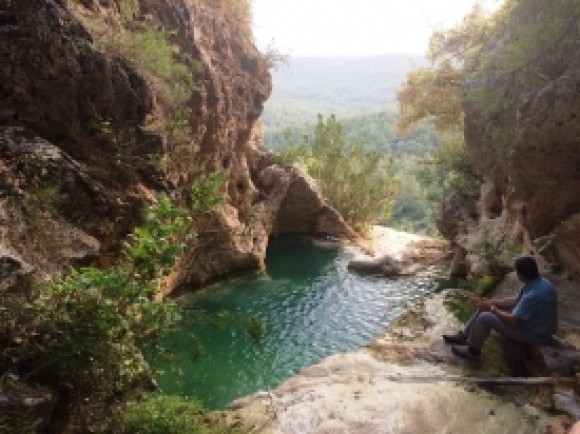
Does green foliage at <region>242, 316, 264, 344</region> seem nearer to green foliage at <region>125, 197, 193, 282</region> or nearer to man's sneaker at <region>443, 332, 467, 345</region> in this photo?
green foliage at <region>125, 197, 193, 282</region>

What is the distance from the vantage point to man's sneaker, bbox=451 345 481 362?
8289 millimetres

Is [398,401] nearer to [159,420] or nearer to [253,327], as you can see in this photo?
[253,327]

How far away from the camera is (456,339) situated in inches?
346

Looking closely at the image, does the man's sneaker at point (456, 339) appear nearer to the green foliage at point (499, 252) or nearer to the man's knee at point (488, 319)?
the man's knee at point (488, 319)

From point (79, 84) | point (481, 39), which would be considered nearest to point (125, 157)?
point (79, 84)

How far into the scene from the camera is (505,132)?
38.0 ft

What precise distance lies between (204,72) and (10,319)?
12.4m

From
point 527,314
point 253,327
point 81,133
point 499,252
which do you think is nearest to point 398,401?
point 527,314

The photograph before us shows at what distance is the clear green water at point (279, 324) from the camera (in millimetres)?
10672

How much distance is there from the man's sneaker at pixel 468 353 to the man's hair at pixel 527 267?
5.03 ft

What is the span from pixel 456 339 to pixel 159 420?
528 cm

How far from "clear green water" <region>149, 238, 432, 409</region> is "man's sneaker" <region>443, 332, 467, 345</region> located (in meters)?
3.80

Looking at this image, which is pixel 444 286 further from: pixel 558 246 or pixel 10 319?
pixel 10 319

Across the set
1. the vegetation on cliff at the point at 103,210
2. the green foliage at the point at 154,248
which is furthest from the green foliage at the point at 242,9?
the green foliage at the point at 154,248
